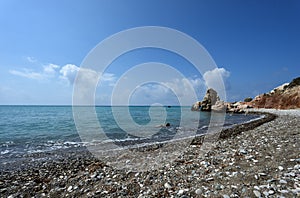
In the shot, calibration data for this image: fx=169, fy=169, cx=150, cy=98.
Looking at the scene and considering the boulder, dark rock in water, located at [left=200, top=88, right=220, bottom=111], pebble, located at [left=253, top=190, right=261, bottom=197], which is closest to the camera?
pebble, located at [left=253, top=190, right=261, bottom=197]

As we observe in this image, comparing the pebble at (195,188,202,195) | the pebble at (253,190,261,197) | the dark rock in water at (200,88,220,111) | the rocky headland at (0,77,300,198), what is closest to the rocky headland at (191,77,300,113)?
the dark rock in water at (200,88,220,111)

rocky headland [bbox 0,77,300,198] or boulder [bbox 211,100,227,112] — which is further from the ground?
boulder [bbox 211,100,227,112]

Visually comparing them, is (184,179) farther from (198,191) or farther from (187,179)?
(198,191)

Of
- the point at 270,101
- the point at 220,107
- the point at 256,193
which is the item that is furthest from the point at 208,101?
the point at 256,193

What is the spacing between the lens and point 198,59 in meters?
11.8

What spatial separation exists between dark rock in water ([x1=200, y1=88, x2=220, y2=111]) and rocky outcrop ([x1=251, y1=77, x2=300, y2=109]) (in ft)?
52.8

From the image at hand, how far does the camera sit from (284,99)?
174 feet

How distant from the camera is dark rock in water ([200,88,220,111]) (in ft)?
259

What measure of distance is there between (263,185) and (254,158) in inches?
89.2

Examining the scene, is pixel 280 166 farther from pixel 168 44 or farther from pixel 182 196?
pixel 168 44

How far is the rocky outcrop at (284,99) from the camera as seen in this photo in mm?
47694

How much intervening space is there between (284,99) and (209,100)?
31.4 m

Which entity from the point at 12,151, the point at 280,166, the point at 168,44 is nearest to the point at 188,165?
the point at 280,166

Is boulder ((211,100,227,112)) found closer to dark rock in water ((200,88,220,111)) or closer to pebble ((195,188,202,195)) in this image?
dark rock in water ((200,88,220,111))
